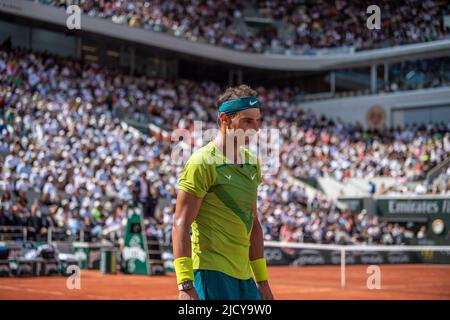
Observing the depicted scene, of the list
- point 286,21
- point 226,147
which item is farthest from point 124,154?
point 286,21

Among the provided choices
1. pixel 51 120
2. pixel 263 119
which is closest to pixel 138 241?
pixel 51 120

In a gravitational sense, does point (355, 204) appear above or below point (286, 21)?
below

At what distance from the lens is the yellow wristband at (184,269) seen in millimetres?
4223

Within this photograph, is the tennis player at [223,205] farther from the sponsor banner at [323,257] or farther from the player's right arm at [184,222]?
the sponsor banner at [323,257]

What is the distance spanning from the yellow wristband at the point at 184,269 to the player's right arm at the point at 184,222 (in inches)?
1.0

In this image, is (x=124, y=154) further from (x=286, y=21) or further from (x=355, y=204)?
(x=286, y=21)

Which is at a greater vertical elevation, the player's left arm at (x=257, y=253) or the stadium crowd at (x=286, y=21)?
the stadium crowd at (x=286, y=21)

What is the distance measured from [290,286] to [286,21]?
3183 cm

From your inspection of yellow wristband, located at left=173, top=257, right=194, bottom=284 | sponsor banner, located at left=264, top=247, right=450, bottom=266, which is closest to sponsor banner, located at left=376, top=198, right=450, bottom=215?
sponsor banner, located at left=264, top=247, right=450, bottom=266

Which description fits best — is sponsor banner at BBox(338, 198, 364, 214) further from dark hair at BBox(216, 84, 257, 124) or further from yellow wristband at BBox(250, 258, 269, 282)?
dark hair at BBox(216, 84, 257, 124)

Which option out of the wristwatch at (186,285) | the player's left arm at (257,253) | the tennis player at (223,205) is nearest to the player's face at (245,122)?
the tennis player at (223,205)

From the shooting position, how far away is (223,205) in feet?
14.7

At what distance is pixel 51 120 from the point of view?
25.0 meters
